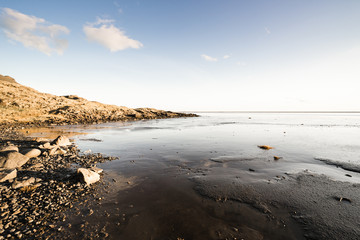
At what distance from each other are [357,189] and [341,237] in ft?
16.4

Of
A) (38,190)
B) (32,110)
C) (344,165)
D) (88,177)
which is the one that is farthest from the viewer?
(32,110)

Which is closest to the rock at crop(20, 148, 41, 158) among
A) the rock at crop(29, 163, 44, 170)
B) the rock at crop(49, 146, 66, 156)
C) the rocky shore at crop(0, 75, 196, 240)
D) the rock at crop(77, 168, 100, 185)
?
the rocky shore at crop(0, 75, 196, 240)

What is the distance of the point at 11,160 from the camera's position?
388 inches

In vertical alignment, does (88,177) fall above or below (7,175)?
below

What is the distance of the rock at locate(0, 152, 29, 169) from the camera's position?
9.50 metres

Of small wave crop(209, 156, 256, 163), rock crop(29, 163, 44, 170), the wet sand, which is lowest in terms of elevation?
the wet sand

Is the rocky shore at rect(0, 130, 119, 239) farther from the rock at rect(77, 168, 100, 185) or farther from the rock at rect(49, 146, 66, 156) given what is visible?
the rock at rect(49, 146, 66, 156)

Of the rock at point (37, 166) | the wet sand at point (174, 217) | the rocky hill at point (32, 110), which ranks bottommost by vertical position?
the wet sand at point (174, 217)

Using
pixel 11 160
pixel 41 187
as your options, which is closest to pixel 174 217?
pixel 41 187

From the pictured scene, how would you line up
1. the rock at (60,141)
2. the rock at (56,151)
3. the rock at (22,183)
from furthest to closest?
the rock at (60,141)
the rock at (56,151)
the rock at (22,183)

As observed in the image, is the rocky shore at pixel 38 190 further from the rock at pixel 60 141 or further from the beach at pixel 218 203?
the rock at pixel 60 141

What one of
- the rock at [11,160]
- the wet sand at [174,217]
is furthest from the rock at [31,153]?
the wet sand at [174,217]

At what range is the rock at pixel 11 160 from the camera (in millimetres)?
9500

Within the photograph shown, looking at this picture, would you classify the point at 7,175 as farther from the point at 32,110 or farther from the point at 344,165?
the point at 32,110
